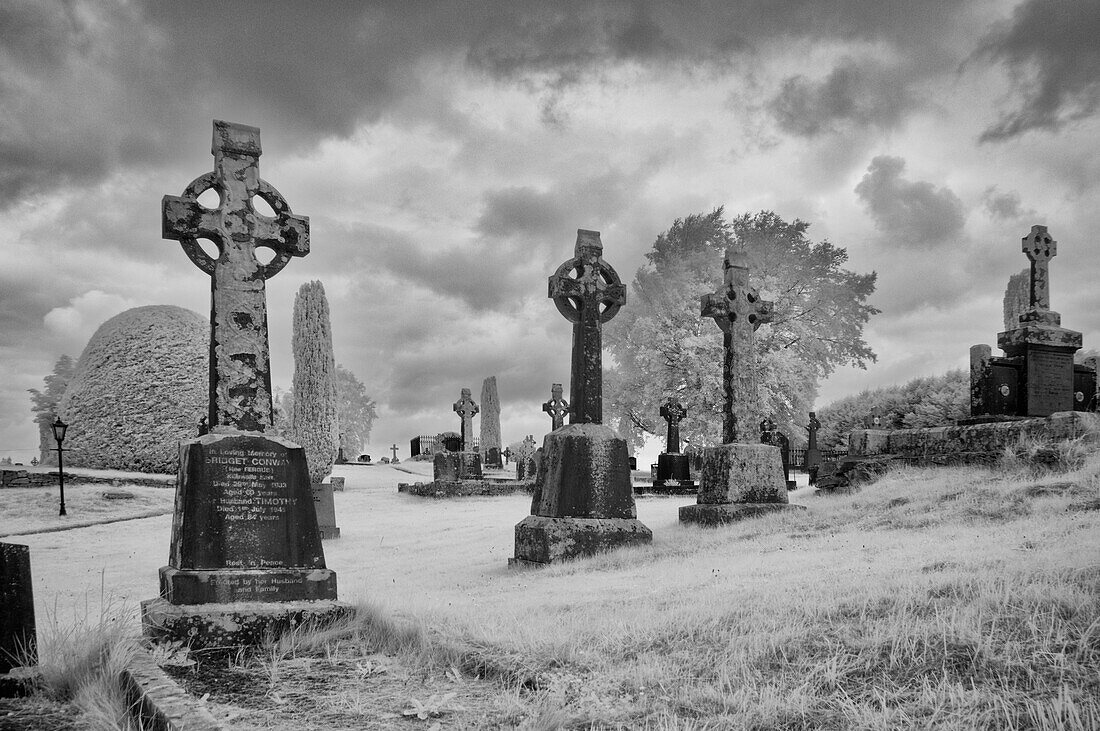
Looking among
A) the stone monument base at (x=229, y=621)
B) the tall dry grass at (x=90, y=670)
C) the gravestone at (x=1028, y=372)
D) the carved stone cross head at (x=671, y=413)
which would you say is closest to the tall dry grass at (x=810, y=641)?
the stone monument base at (x=229, y=621)

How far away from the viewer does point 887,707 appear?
3.73 m

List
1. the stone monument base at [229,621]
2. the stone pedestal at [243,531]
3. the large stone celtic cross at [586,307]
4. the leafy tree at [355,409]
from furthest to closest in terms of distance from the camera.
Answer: the leafy tree at [355,409] → the large stone celtic cross at [586,307] → the stone pedestal at [243,531] → the stone monument base at [229,621]

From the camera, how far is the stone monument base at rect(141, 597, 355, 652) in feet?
19.0

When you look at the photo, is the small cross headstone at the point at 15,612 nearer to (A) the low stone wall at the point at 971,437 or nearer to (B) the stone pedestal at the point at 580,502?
(B) the stone pedestal at the point at 580,502

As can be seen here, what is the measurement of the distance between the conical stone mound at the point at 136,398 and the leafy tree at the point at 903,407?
65.7ft

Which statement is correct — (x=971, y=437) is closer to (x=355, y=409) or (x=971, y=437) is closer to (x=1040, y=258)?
(x=1040, y=258)

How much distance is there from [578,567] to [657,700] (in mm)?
5521

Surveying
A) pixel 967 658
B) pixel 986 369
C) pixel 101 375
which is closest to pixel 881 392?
pixel 986 369

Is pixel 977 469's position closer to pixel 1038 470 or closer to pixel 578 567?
pixel 1038 470

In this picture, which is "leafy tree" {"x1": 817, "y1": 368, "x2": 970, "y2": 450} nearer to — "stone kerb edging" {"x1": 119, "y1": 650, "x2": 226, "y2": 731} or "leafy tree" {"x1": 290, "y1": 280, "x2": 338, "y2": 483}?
"leafy tree" {"x1": 290, "y1": 280, "x2": 338, "y2": 483}

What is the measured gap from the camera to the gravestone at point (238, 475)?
6.12 meters

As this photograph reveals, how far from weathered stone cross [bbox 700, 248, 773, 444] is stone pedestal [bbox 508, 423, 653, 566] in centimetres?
248

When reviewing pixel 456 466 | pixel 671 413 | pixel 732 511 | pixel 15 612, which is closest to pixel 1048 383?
pixel 732 511

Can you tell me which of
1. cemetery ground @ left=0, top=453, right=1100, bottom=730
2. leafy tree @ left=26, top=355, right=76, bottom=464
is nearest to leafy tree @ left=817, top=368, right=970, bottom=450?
cemetery ground @ left=0, top=453, right=1100, bottom=730
